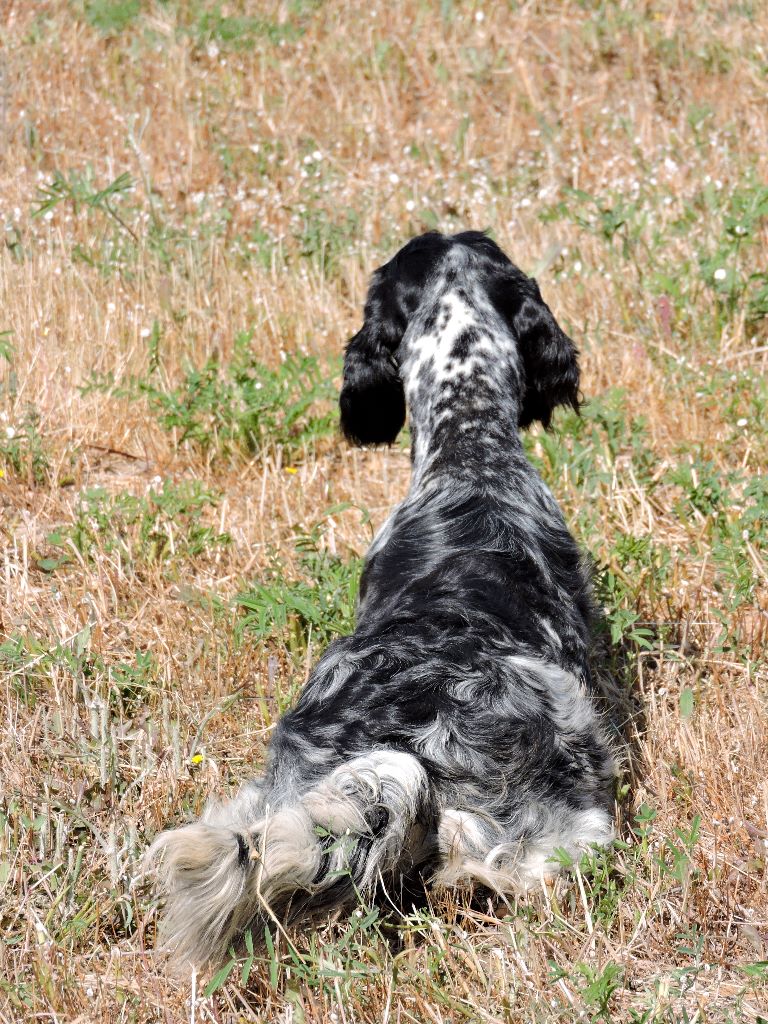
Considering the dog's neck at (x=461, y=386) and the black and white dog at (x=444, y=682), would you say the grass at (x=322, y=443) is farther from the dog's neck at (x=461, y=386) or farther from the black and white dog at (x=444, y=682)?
the dog's neck at (x=461, y=386)

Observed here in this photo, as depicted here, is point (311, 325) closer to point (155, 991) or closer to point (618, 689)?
point (618, 689)

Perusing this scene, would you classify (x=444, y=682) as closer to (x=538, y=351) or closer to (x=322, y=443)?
(x=538, y=351)

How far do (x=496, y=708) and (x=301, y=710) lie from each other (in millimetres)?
475

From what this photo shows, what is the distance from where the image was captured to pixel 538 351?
12.6 feet

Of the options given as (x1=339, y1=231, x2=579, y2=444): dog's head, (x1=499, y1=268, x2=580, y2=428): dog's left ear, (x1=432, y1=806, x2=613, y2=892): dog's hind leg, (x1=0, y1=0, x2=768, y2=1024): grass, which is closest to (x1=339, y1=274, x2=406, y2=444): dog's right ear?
(x1=339, y1=231, x2=579, y2=444): dog's head

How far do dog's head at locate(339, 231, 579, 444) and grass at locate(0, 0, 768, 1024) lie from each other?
629mm

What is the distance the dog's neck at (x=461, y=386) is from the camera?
11.6ft

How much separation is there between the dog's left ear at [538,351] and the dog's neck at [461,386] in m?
0.06

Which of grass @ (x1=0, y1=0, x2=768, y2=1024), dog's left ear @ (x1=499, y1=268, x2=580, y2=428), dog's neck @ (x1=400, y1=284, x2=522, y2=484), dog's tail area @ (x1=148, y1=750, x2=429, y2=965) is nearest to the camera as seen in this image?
dog's tail area @ (x1=148, y1=750, x2=429, y2=965)

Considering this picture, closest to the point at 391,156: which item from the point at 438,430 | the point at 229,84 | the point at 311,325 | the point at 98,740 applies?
the point at 229,84

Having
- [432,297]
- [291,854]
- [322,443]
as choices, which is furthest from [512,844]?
[322,443]

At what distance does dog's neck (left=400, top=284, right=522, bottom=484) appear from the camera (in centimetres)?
353

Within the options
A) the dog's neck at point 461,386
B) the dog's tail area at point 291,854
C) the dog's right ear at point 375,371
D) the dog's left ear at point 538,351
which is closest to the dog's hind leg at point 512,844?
the dog's tail area at point 291,854

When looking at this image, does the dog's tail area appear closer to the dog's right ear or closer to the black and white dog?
the black and white dog
